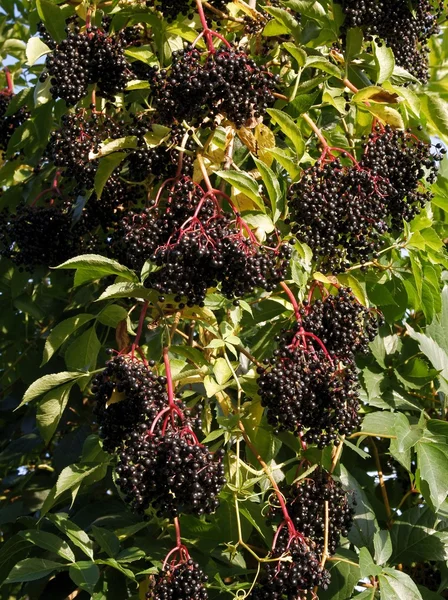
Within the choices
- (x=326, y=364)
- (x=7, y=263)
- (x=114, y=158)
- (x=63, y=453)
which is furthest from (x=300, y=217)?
(x=7, y=263)

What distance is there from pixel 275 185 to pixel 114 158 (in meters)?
0.55

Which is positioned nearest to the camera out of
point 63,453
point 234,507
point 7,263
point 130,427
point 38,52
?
point 130,427

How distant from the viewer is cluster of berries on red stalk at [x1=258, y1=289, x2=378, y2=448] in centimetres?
222

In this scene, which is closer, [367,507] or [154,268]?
[154,268]

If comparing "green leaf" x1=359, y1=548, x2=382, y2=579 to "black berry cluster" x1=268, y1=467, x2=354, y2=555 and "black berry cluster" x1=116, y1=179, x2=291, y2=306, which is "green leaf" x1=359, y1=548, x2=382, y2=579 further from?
"black berry cluster" x1=116, y1=179, x2=291, y2=306

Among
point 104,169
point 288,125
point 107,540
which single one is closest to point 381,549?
point 107,540

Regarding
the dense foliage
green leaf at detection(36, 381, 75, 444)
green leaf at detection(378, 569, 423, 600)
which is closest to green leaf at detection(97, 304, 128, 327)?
the dense foliage

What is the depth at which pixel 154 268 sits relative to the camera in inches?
87.7

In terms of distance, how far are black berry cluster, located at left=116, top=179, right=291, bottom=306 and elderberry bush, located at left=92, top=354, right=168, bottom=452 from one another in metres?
0.22

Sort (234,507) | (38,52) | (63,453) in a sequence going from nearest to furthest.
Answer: (234,507) < (38,52) < (63,453)

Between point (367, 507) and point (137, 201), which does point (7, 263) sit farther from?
point (367, 507)

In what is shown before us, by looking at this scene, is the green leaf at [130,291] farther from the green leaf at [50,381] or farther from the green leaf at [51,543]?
the green leaf at [51,543]

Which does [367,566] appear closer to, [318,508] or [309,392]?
[318,508]

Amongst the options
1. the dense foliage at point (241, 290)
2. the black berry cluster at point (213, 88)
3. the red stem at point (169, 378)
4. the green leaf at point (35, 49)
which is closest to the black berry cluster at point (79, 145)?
the dense foliage at point (241, 290)
